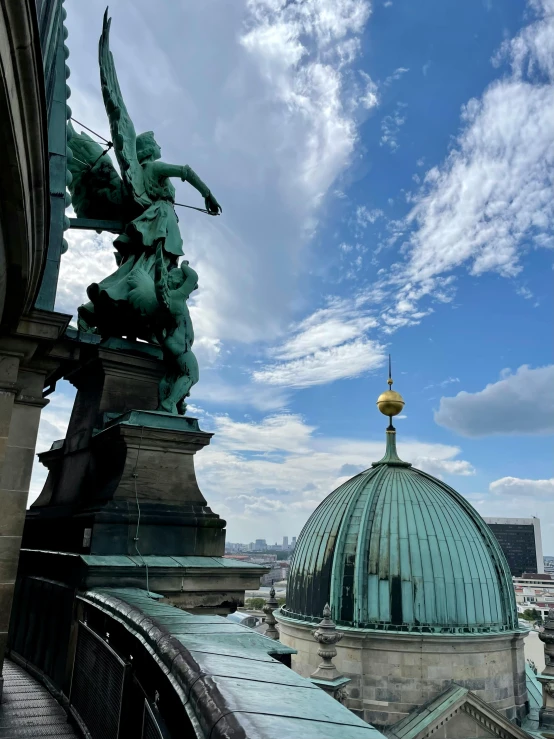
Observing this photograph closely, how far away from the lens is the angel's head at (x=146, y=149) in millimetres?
8820

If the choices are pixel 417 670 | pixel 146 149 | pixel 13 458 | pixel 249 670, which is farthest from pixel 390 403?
pixel 249 670

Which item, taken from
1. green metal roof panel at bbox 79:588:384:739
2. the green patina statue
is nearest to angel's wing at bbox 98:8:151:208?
the green patina statue

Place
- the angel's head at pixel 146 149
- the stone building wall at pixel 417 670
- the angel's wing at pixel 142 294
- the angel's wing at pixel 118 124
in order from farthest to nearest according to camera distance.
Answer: the stone building wall at pixel 417 670, the angel's head at pixel 146 149, the angel's wing at pixel 118 124, the angel's wing at pixel 142 294

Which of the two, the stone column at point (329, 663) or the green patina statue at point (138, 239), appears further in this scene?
the stone column at point (329, 663)

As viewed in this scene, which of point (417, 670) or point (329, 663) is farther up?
point (329, 663)

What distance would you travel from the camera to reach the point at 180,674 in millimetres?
2840

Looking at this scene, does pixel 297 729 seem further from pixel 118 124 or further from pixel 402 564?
pixel 402 564

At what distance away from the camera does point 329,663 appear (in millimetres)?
18734

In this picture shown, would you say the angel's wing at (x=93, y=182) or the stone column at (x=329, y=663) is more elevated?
the angel's wing at (x=93, y=182)

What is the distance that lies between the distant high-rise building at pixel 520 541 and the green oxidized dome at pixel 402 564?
483 feet

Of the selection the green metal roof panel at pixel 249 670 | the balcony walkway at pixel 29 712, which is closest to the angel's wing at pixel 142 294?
the balcony walkway at pixel 29 712

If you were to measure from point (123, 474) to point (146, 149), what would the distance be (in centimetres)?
477

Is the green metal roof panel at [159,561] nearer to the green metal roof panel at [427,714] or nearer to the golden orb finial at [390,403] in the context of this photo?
the green metal roof panel at [427,714]

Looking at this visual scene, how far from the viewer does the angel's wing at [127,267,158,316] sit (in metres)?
7.74
